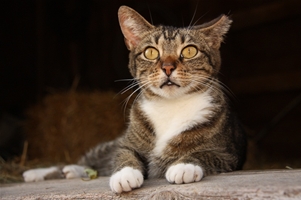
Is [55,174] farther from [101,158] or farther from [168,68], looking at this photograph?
[168,68]

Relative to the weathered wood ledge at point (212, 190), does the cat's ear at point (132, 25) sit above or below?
above

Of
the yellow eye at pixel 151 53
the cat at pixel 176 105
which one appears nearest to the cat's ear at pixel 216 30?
the cat at pixel 176 105

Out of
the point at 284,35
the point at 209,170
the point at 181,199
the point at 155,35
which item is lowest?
the point at 181,199

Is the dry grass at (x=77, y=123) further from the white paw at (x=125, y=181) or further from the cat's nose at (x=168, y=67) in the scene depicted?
the white paw at (x=125, y=181)

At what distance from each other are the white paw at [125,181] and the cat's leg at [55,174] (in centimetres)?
107

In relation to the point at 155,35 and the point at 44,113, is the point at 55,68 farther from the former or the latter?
the point at 155,35

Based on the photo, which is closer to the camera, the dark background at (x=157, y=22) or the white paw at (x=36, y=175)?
the white paw at (x=36, y=175)

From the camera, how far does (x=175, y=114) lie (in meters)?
2.32

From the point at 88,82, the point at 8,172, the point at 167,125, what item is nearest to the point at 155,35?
the point at 167,125

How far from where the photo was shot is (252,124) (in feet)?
15.7

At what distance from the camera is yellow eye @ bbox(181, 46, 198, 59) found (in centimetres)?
228

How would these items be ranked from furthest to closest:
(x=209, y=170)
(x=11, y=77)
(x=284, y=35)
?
(x=11, y=77) → (x=284, y=35) → (x=209, y=170)

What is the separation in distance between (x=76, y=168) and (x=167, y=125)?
3.12 ft

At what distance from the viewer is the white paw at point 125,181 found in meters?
1.78
